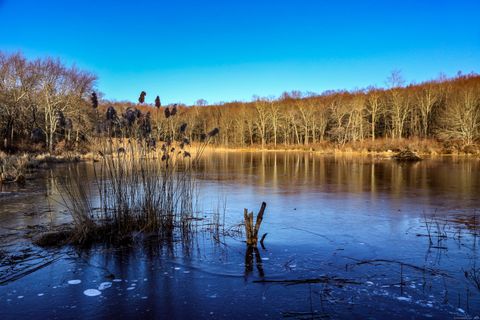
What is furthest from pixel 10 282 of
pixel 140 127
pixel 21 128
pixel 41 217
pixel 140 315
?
pixel 21 128

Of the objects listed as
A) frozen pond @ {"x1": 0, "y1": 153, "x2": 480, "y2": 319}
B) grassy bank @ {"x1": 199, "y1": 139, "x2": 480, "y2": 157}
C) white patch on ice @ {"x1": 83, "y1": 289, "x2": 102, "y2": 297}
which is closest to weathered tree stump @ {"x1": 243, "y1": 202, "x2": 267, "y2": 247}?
frozen pond @ {"x1": 0, "y1": 153, "x2": 480, "y2": 319}

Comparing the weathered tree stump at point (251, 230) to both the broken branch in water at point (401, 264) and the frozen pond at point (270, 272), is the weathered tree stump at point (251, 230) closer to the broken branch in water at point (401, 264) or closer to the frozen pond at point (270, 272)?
the frozen pond at point (270, 272)

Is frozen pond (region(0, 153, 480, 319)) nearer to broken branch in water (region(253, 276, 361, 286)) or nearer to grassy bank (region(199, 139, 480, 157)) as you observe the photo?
broken branch in water (region(253, 276, 361, 286))

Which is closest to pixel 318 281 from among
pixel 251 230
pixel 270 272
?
pixel 270 272

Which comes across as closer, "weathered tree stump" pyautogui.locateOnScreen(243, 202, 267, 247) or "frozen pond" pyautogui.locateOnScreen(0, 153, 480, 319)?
"frozen pond" pyautogui.locateOnScreen(0, 153, 480, 319)

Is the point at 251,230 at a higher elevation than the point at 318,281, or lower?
higher

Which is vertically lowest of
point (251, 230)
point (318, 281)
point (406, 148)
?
point (318, 281)

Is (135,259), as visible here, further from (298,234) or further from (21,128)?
(21,128)

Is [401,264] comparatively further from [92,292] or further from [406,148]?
[406,148]

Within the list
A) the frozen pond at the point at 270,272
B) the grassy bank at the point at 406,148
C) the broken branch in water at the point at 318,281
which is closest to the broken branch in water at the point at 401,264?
the frozen pond at the point at 270,272

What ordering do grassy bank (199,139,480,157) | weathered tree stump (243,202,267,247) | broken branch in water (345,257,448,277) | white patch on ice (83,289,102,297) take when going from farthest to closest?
grassy bank (199,139,480,157), weathered tree stump (243,202,267,247), broken branch in water (345,257,448,277), white patch on ice (83,289,102,297)

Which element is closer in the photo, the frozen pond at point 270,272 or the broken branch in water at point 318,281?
the frozen pond at point 270,272

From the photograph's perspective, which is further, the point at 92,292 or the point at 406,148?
the point at 406,148

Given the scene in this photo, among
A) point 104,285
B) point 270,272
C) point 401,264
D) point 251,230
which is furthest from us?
point 251,230
